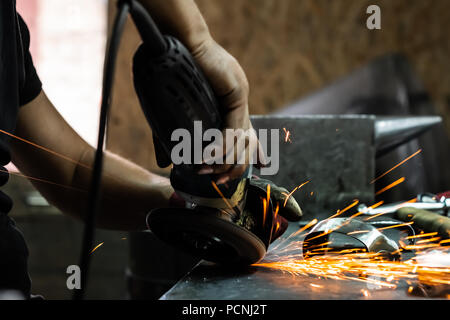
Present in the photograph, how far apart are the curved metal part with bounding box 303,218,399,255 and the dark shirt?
39 centimetres

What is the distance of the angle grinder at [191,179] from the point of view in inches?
20.4

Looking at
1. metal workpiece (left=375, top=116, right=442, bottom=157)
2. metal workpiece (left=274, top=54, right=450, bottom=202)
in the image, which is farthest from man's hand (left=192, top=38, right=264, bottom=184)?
metal workpiece (left=274, top=54, right=450, bottom=202)

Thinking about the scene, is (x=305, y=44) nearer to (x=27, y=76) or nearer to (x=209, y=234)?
(x=27, y=76)

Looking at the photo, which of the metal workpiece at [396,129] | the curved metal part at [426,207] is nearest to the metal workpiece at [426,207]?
the curved metal part at [426,207]

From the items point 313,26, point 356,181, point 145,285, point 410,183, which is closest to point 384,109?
point 410,183

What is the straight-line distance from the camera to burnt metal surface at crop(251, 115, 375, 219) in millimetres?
1119

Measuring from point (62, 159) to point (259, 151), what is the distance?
37cm

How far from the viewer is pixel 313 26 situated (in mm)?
2238

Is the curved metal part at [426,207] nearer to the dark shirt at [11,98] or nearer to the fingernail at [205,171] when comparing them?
the fingernail at [205,171]

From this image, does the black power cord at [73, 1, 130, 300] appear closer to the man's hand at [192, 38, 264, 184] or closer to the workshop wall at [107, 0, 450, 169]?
the man's hand at [192, 38, 264, 184]

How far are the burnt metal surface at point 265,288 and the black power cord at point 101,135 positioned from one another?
0.10 metres

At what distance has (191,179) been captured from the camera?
0.63m

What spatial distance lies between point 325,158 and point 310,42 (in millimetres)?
1242
